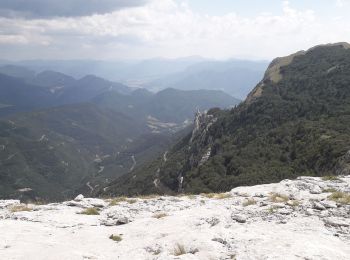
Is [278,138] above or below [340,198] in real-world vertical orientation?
below

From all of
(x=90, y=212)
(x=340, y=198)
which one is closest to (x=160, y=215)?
(x=90, y=212)

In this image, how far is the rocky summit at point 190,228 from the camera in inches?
565

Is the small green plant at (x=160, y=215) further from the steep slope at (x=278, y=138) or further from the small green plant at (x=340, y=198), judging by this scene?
the steep slope at (x=278, y=138)

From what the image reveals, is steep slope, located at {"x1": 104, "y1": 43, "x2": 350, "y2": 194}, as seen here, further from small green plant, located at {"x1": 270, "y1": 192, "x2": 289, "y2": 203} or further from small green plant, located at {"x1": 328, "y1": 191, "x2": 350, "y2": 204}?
small green plant, located at {"x1": 328, "y1": 191, "x2": 350, "y2": 204}

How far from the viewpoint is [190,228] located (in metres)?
17.3

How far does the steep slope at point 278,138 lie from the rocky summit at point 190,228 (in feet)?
107

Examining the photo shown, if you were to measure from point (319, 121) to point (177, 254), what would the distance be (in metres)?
106

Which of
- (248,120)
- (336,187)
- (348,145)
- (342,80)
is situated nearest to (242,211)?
(336,187)

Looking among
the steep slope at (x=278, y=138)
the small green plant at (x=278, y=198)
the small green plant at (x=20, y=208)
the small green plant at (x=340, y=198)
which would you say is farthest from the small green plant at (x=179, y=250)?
the steep slope at (x=278, y=138)

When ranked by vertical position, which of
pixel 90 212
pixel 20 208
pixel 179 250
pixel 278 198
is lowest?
pixel 20 208

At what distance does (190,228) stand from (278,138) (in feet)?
327

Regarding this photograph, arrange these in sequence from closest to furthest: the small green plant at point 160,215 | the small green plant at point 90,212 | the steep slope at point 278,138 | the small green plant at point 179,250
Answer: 1. the small green plant at point 179,250
2. the small green plant at point 160,215
3. the small green plant at point 90,212
4. the steep slope at point 278,138

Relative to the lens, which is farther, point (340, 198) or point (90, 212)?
point (90, 212)

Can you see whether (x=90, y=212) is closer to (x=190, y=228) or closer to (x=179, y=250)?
(x=190, y=228)
